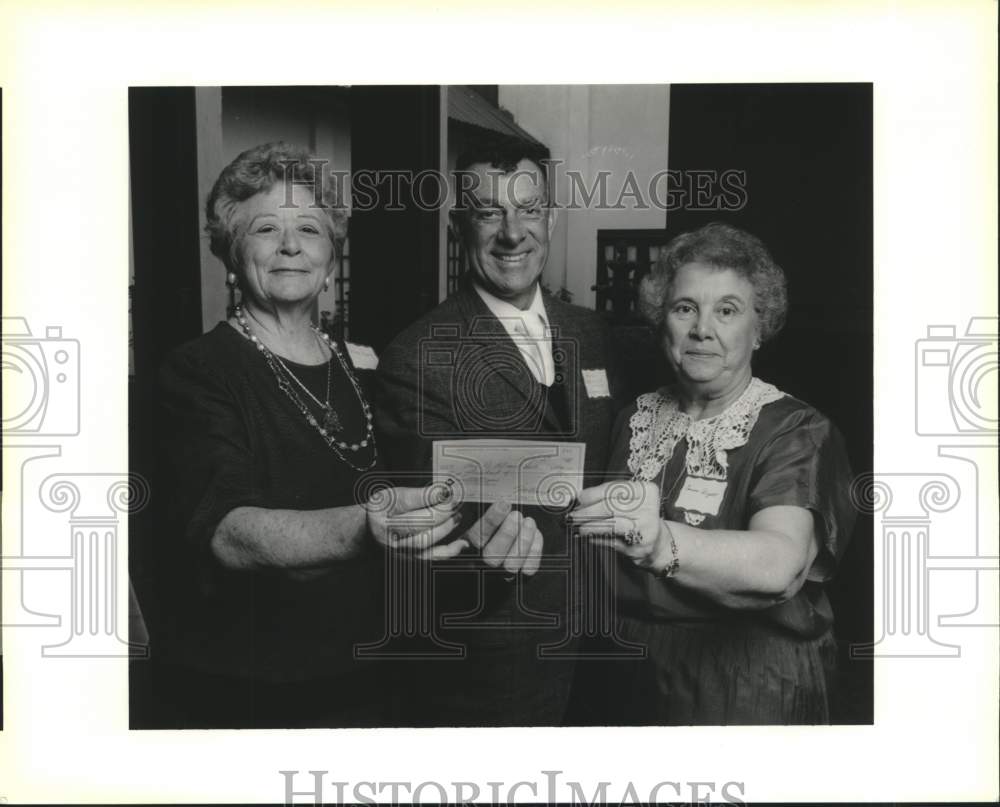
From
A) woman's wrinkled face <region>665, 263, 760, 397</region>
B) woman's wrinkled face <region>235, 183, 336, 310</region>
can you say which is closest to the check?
woman's wrinkled face <region>665, 263, 760, 397</region>

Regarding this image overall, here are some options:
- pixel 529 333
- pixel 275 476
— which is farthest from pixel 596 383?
pixel 275 476

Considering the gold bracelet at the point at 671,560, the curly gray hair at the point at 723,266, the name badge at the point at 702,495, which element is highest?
the curly gray hair at the point at 723,266

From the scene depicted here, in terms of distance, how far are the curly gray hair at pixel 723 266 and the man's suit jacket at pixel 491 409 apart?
0.61 ft

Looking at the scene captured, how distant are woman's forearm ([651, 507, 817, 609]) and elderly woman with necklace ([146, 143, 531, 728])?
66 centimetres

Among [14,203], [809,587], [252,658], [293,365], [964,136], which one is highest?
[964,136]

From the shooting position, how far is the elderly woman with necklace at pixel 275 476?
340 cm

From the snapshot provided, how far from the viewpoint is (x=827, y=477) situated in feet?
11.4

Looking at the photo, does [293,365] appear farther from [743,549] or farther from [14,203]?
[743,549]

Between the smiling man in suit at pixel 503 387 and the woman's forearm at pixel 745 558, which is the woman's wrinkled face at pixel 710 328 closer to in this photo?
the smiling man in suit at pixel 503 387

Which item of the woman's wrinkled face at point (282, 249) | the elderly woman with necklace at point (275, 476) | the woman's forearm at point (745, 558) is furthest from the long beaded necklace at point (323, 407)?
the woman's forearm at point (745, 558)

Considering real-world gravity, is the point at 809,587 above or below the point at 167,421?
below

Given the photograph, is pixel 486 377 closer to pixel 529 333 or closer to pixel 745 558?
pixel 529 333

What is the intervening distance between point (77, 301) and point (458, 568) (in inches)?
55.2

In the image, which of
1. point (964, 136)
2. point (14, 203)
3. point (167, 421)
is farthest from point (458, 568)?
point (964, 136)
